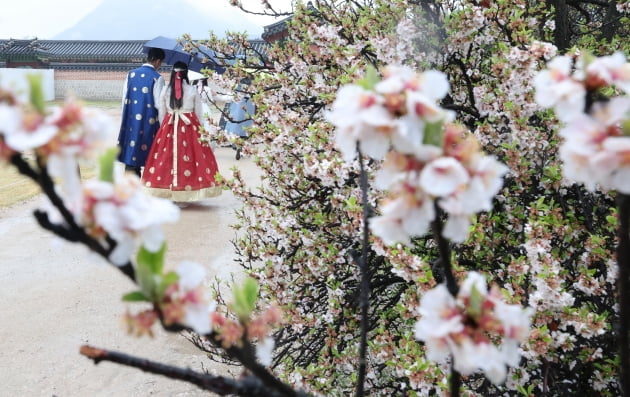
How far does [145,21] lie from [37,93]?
469ft

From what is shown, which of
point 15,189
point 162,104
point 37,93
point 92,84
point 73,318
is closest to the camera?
point 37,93

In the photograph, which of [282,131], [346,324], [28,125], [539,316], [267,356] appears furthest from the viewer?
[282,131]

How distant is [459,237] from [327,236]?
2258 millimetres

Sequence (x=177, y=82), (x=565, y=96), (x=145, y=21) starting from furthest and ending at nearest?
(x=145, y=21), (x=177, y=82), (x=565, y=96)

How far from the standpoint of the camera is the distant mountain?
125 m

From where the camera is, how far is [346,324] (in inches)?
106

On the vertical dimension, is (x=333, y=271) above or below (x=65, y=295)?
above

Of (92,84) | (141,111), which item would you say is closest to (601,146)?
(141,111)

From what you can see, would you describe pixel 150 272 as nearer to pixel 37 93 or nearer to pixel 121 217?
pixel 121 217

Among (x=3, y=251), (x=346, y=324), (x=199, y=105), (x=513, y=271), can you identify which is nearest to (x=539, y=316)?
(x=513, y=271)

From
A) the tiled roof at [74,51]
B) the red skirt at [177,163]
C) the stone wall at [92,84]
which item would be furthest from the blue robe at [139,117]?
the stone wall at [92,84]

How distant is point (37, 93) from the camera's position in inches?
21.9

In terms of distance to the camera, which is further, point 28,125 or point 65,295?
point 65,295

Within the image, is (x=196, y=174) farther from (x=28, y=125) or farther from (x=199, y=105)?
(x=28, y=125)
